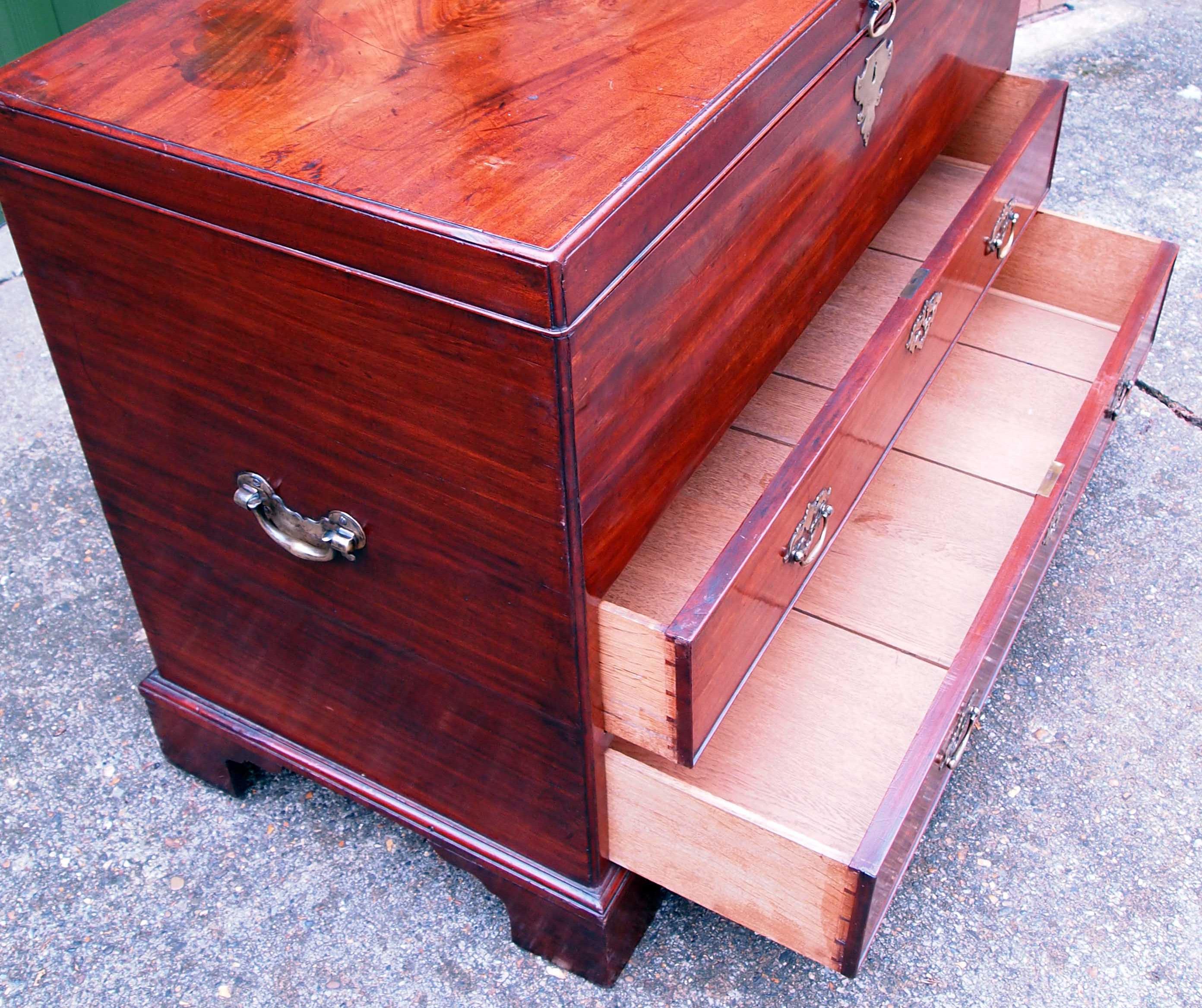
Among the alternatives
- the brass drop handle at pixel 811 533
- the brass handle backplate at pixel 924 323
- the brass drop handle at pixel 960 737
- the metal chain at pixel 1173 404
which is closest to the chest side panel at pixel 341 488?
the brass drop handle at pixel 811 533

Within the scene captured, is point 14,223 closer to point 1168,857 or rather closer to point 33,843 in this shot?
point 33,843

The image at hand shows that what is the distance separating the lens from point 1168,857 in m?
1.34

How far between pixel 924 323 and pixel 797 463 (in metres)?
0.31

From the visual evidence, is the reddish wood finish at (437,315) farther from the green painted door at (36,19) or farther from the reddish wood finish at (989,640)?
the green painted door at (36,19)

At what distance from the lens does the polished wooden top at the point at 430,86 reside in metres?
0.84

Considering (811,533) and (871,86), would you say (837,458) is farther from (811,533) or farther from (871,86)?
(871,86)

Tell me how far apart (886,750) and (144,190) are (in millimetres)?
793

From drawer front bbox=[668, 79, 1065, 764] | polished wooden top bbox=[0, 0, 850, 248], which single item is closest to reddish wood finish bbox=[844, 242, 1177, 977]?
drawer front bbox=[668, 79, 1065, 764]

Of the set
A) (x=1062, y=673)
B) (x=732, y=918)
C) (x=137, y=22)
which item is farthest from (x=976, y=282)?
(x=137, y=22)

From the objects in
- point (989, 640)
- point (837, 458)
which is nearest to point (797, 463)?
point (837, 458)

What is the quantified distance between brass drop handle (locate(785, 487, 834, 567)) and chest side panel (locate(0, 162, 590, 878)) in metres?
0.25

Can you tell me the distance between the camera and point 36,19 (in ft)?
7.26

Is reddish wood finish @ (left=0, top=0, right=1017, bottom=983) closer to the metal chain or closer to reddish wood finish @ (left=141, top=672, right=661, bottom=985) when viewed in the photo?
reddish wood finish @ (left=141, top=672, right=661, bottom=985)

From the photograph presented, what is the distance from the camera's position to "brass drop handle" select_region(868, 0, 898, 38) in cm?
115
